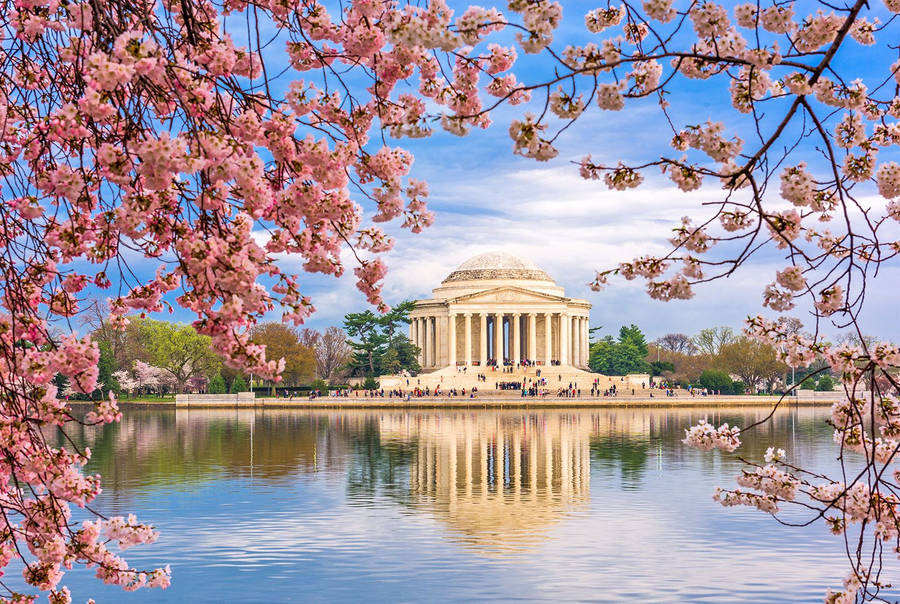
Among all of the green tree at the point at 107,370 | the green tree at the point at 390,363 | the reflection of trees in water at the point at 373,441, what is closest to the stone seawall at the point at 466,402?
the reflection of trees in water at the point at 373,441

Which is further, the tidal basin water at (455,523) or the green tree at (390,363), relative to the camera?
the green tree at (390,363)

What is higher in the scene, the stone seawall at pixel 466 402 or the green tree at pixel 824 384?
the green tree at pixel 824 384

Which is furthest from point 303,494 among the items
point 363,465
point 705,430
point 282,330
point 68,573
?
point 282,330

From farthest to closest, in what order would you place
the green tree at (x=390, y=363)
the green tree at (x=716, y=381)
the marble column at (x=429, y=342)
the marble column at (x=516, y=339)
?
1. the marble column at (x=429, y=342)
2. the marble column at (x=516, y=339)
3. the green tree at (x=390, y=363)
4. the green tree at (x=716, y=381)

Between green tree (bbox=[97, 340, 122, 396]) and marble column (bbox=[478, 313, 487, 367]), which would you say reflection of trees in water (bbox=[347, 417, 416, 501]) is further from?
marble column (bbox=[478, 313, 487, 367])

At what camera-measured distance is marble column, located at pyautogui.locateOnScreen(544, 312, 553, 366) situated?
402 feet

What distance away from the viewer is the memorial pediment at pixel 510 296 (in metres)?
122

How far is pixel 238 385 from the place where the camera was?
95562 millimetres

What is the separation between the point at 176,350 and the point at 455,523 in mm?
80052

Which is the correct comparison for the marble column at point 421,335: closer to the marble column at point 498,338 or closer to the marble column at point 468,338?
the marble column at point 468,338

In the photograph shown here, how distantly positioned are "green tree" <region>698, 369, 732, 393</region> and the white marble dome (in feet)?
108

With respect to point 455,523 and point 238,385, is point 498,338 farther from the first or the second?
point 455,523

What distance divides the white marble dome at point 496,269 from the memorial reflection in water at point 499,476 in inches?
2781

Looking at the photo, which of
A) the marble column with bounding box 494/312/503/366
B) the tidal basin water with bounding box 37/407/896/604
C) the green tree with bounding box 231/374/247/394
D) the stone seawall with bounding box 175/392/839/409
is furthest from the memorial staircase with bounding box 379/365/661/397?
the tidal basin water with bounding box 37/407/896/604
